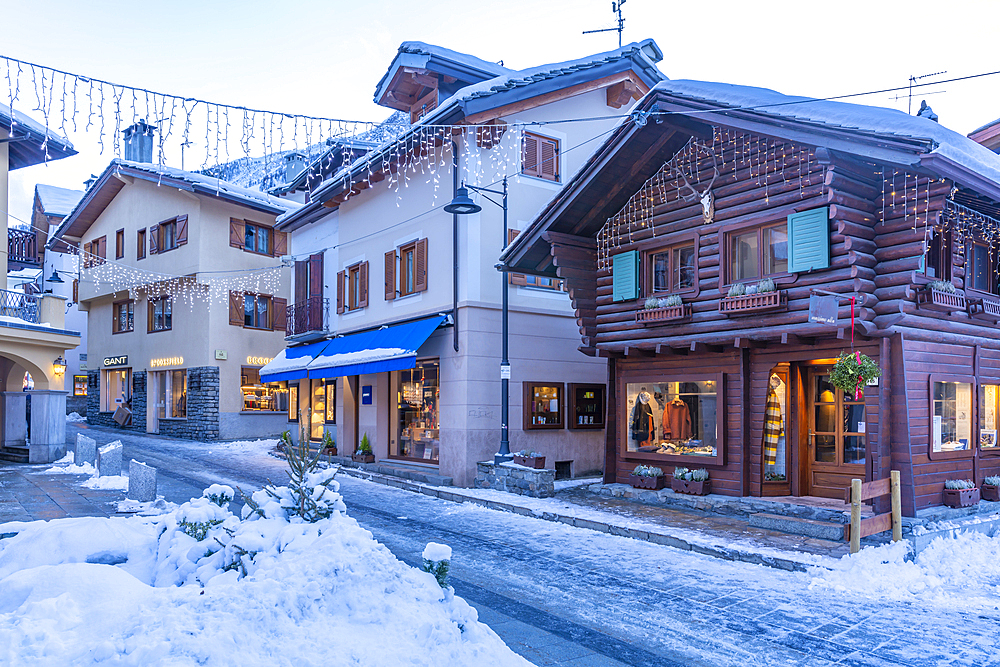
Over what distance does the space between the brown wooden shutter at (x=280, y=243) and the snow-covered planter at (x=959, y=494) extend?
90.6ft

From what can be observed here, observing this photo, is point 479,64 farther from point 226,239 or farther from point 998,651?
point 998,651

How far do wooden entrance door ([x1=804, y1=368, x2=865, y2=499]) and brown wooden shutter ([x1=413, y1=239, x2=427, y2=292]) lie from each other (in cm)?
928

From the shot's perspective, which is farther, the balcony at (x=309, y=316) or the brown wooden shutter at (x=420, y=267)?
the balcony at (x=309, y=316)

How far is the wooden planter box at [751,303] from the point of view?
1172cm

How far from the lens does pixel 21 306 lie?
812 inches

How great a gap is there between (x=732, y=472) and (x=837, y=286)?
3.79m

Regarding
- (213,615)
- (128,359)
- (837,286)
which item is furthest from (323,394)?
(213,615)

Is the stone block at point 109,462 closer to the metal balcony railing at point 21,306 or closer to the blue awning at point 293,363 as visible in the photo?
the blue awning at point 293,363

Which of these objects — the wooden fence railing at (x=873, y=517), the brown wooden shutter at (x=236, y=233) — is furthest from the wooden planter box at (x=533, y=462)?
the brown wooden shutter at (x=236, y=233)

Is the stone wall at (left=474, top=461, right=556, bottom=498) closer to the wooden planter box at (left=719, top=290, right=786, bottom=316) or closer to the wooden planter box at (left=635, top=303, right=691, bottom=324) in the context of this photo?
the wooden planter box at (left=635, top=303, right=691, bottom=324)

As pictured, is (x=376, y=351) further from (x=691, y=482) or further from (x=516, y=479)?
(x=691, y=482)

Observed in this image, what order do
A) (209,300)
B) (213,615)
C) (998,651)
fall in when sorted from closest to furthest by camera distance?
(213,615) < (998,651) < (209,300)

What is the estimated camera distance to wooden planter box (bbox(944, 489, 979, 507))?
1122cm

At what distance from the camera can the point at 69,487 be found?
15.2 m
